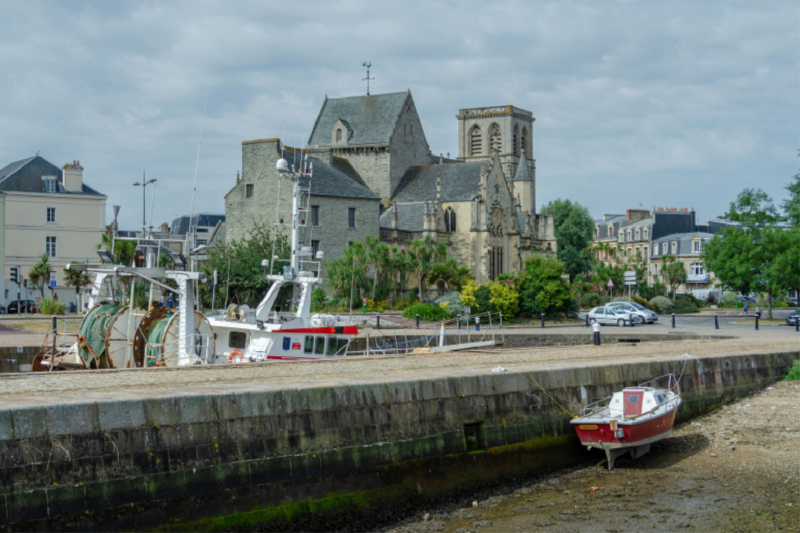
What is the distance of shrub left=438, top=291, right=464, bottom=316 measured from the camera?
139ft

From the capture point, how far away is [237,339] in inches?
795

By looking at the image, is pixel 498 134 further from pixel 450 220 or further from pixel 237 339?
pixel 237 339

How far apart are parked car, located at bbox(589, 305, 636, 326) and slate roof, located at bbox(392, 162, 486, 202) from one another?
21442 mm

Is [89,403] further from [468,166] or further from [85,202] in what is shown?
[468,166]

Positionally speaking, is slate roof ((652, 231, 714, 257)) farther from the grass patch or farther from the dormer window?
the grass patch

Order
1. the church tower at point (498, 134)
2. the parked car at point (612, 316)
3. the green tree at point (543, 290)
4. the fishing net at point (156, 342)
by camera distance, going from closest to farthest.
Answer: the fishing net at point (156, 342) → the parked car at point (612, 316) → the green tree at point (543, 290) → the church tower at point (498, 134)

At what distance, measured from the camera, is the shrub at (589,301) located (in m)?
62.1

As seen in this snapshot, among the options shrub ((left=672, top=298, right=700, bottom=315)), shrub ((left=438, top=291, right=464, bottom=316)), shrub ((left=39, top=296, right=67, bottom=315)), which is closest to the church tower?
shrub ((left=672, top=298, right=700, bottom=315))

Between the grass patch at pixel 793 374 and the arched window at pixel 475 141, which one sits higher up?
the arched window at pixel 475 141

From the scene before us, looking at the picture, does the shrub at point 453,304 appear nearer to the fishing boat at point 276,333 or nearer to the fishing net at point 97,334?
the fishing boat at point 276,333

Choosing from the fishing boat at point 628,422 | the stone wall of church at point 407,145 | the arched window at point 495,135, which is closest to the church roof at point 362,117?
the stone wall of church at point 407,145

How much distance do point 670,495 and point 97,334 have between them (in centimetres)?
1258

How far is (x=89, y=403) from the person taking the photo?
950cm

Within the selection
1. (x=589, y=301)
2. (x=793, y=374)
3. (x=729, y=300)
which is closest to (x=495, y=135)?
(x=729, y=300)
